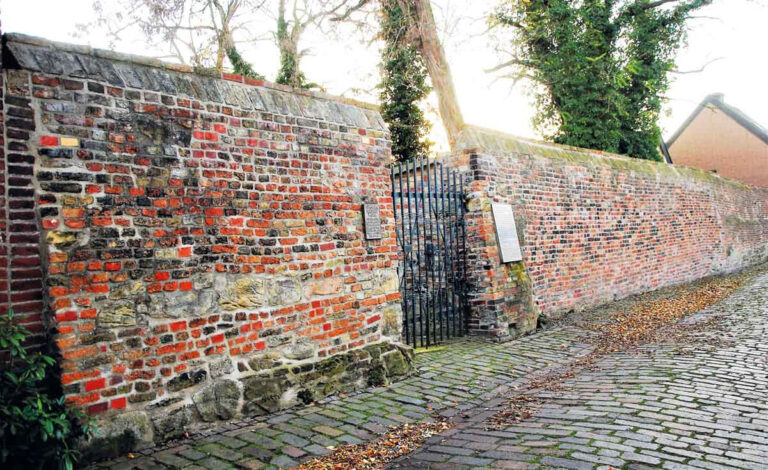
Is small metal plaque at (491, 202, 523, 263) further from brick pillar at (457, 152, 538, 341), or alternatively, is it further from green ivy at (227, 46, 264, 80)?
green ivy at (227, 46, 264, 80)

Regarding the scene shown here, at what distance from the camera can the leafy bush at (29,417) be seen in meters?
2.95

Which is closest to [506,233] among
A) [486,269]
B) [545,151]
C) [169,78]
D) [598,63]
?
[486,269]

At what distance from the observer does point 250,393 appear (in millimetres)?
4254

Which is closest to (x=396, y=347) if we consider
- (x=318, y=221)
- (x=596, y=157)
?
(x=318, y=221)

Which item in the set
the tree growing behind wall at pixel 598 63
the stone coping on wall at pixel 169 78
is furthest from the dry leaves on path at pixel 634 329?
the tree growing behind wall at pixel 598 63

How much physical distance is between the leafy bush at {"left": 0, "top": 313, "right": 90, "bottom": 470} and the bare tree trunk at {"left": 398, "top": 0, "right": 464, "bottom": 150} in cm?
1145

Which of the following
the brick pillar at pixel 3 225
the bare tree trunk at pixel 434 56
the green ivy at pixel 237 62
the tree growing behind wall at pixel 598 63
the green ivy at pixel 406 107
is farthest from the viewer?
the green ivy at pixel 406 107

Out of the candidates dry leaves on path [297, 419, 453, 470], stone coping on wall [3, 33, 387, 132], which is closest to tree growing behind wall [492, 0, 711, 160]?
stone coping on wall [3, 33, 387, 132]

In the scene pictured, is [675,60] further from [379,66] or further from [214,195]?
[214,195]

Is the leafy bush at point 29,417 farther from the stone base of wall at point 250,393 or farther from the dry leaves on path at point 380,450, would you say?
the dry leaves on path at point 380,450

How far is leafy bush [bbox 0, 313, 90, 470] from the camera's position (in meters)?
2.95

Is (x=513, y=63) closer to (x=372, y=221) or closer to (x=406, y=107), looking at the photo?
(x=406, y=107)

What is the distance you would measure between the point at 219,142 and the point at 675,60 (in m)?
18.0

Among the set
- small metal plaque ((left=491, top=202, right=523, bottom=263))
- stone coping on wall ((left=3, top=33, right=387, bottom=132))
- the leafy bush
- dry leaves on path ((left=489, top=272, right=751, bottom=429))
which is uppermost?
stone coping on wall ((left=3, top=33, right=387, bottom=132))
